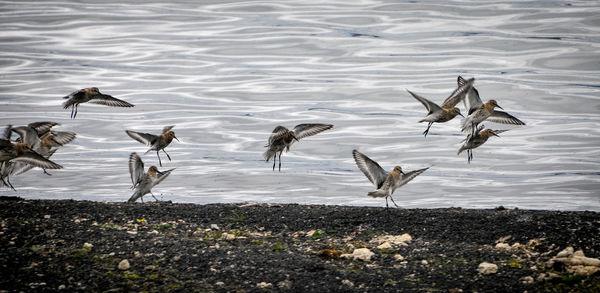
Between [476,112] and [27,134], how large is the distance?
6215mm

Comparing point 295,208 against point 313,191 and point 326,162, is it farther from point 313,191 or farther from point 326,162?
point 326,162

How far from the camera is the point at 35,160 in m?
9.09

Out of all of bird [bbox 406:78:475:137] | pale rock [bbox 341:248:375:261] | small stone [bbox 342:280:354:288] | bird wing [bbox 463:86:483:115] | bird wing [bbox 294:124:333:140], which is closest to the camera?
small stone [bbox 342:280:354:288]

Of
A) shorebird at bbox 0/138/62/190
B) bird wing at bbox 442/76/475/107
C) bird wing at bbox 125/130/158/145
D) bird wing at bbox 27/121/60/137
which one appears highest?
bird wing at bbox 442/76/475/107

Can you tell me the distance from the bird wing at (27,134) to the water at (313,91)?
233cm

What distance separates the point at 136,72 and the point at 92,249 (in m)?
17.3

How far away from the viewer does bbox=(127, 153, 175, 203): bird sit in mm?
9680

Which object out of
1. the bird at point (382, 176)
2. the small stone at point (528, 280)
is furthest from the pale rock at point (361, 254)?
the bird at point (382, 176)

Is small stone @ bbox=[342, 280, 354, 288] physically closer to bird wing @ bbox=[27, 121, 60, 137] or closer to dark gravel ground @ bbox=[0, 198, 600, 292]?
dark gravel ground @ bbox=[0, 198, 600, 292]

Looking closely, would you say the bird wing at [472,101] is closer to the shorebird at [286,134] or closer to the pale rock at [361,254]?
the shorebird at [286,134]

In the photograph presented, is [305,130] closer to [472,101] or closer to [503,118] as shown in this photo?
[472,101]

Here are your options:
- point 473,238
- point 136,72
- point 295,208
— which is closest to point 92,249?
point 295,208

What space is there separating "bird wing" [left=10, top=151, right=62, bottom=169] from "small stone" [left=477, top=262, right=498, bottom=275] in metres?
5.47

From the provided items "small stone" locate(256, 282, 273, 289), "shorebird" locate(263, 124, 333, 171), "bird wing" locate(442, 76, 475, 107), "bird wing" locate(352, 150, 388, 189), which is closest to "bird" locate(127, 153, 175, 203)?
"shorebird" locate(263, 124, 333, 171)
